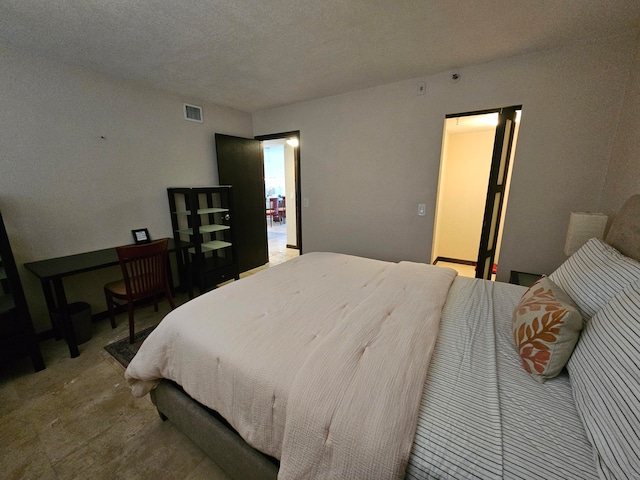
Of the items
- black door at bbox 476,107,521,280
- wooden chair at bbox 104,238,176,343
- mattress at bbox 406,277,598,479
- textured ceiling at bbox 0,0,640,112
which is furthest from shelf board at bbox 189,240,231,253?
black door at bbox 476,107,521,280

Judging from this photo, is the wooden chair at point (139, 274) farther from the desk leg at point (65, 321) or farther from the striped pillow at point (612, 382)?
the striped pillow at point (612, 382)

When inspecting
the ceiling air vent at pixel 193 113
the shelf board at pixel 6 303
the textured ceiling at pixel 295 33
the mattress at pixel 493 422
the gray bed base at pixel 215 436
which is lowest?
the gray bed base at pixel 215 436

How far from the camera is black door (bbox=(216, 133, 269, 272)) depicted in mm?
3562

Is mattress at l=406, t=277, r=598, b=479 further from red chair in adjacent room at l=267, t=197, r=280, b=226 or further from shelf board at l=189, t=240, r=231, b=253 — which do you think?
red chair in adjacent room at l=267, t=197, r=280, b=226

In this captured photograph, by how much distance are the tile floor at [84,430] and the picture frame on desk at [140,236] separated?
126cm

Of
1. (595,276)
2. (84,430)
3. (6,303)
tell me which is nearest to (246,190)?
(6,303)

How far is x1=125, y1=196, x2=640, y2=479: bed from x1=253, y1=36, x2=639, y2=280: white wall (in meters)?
0.86

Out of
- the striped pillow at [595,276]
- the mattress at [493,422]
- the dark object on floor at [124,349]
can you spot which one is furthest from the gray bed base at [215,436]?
the striped pillow at [595,276]

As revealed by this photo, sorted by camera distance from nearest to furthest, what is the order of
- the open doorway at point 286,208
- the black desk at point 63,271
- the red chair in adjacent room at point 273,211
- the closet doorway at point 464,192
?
the black desk at point 63,271, the closet doorway at point 464,192, the open doorway at point 286,208, the red chair in adjacent room at point 273,211

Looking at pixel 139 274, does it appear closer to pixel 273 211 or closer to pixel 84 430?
pixel 84 430

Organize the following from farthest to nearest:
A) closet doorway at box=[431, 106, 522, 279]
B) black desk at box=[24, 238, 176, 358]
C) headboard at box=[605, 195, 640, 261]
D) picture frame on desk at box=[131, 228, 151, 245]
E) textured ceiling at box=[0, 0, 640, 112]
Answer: closet doorway at box=[431, 106, 522, 279] → picture frame on desk at box=[131, 228, 151, 245] → black desk at box=[24, 238, 176, 358] → textured ceiling at box=[0, 0, 640, 112] → headboard at box=[605, 195, 640, 261]

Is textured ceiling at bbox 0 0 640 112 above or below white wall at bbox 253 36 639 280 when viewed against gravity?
above

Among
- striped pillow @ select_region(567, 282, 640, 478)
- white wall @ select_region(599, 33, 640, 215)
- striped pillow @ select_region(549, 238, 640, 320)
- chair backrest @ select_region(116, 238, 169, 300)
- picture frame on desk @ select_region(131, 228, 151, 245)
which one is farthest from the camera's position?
picture frame on desk @ select_region(131, 228, 151, 245)

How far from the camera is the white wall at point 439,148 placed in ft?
6.48
